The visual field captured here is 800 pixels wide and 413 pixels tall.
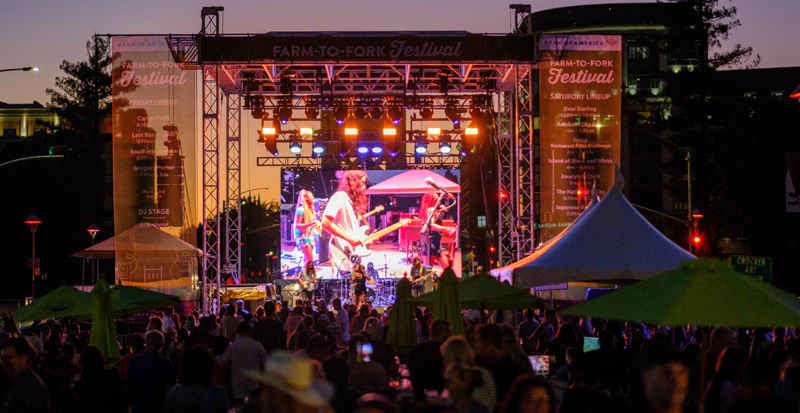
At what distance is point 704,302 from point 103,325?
8003 millimetres

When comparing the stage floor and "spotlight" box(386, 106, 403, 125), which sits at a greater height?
"spotlight" box(386, 106, 403, 125)

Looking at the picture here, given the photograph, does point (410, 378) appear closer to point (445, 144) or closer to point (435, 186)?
point (445, 144)

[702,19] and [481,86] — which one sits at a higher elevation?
[702,19]

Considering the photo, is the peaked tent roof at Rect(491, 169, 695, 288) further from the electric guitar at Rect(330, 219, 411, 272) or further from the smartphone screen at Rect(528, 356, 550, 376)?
the electric guitar at Rect(330, 219, 411, 272)

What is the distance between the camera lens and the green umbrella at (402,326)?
11477mm

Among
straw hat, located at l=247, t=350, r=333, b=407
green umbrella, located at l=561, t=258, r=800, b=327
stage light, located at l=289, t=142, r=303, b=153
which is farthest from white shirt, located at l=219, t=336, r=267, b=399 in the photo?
stage light, located at l=289, t=142, r=303, b=153

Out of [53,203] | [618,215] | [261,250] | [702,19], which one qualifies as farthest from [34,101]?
[618,215]

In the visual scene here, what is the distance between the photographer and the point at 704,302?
17.5 feet

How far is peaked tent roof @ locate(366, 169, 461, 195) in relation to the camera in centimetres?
2858

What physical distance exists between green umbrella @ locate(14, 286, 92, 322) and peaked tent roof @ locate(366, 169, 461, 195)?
56.4ft

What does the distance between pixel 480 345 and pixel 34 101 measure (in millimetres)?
120731

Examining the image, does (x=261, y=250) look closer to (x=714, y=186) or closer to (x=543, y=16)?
(x=543, y=16)

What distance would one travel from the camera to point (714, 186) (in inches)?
1558

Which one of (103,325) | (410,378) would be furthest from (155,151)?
(410,378)
